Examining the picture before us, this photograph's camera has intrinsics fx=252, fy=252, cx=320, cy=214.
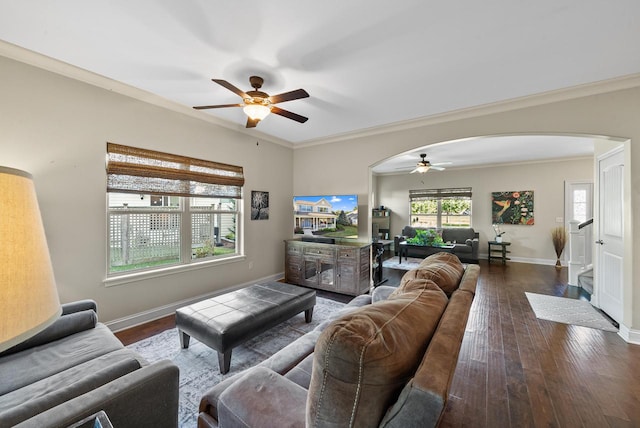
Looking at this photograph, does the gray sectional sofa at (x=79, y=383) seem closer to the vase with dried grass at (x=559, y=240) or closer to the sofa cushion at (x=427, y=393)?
the sofa cushion at (x=427, y=393)

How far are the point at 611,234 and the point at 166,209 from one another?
571 cm

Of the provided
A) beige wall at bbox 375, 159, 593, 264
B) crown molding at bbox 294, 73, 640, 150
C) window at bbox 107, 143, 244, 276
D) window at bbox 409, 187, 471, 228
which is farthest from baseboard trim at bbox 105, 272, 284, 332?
beige wall at bbox 375, 159, 593, 264

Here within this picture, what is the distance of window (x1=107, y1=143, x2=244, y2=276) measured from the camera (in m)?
2.97

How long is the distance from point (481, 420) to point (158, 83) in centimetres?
426

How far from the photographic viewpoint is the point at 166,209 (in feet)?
11.2

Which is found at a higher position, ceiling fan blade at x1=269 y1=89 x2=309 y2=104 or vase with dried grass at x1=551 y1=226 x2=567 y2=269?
ceiling fan blade at x1=269 y1=89 x2=309 y2=104

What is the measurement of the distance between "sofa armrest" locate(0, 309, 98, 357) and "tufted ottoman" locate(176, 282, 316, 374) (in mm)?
640

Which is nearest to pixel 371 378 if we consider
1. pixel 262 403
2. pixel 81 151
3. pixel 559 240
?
pixel 262 403

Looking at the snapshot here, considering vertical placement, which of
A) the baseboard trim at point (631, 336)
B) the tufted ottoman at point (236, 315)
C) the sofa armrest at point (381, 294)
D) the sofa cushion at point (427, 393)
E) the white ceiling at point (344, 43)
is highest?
the white ceiling at point (344, 43)

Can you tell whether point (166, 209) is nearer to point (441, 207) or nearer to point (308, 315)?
point (308, 315)

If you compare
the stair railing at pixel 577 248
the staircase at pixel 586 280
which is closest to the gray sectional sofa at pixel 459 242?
the stair railing at pixel 577 248

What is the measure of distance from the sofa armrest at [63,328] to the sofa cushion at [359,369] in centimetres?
202

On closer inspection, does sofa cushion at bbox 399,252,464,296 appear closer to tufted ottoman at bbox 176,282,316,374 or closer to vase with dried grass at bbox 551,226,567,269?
tufted ottoman at bbox 176,282,316,374

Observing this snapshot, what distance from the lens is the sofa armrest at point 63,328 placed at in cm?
172
